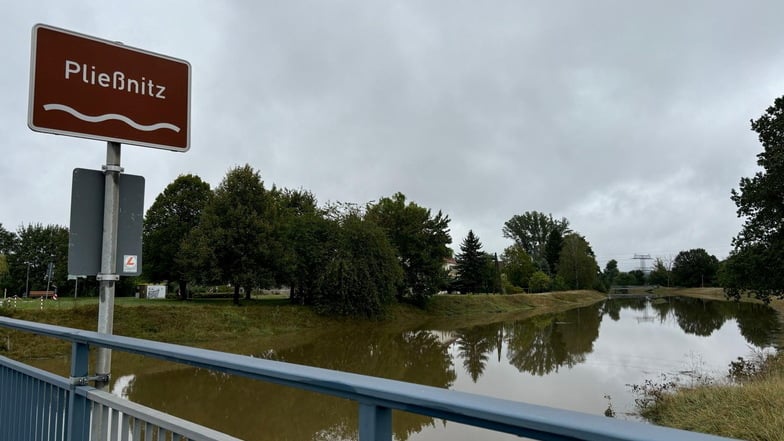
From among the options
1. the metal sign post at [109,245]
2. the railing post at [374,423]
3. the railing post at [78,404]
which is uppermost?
the metal sign post at [109,245]

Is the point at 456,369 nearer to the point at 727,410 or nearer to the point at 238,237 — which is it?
the point at 727,410

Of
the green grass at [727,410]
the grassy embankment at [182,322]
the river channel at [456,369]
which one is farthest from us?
the grassy embankment at [182,322]

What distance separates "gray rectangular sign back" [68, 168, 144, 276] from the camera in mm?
2631

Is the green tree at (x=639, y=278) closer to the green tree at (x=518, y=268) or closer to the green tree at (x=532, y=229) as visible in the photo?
the green tree at (x=532, y=229)

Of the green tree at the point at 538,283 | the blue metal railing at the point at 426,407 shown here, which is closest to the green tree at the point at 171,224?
the blue metal railing at the point at 426,407

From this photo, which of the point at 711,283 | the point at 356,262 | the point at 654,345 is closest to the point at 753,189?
the point at 654,345

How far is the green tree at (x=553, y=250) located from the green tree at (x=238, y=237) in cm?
5241

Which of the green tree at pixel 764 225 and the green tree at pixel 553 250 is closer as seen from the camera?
the green tree at pixel 764 225

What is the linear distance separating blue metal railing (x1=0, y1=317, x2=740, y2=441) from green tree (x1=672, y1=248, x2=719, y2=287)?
268ft

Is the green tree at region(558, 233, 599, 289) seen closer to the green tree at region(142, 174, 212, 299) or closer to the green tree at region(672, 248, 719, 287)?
the green tree at region(672, 248, 719, 287)

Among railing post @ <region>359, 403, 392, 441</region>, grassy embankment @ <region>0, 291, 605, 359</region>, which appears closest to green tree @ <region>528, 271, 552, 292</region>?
grassy embankment @ <region>0, 291, 605, 359</region>

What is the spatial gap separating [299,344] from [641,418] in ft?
43.4

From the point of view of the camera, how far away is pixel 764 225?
1925cm

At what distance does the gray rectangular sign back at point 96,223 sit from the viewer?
2.63 metres
